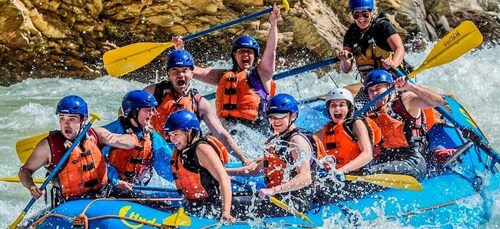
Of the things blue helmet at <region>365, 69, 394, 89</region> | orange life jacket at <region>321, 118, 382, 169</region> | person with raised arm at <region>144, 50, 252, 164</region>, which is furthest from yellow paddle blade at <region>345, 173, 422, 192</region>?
person with raised arm at <region>144, 50, 252, 164</region>

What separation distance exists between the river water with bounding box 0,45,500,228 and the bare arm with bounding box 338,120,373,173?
8.74ft

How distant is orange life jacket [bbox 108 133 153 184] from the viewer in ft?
17.4

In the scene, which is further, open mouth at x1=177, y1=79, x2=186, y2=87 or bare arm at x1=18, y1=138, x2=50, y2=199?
open mouth at x1=177, y1=79, x2=186, y2=87

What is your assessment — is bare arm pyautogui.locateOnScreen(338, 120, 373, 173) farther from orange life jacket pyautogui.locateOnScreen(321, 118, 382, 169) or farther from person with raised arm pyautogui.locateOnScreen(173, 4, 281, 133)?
person with raised arm pyautogui.locateOnScreen(173, 4, 281, 133)

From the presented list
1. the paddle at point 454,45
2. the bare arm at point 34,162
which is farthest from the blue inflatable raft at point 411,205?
the paddle at point 454,45

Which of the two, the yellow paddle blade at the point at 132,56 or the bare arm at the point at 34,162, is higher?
the yellow paddle blade at the point at 132,56

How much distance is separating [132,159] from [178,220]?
846 millimetres

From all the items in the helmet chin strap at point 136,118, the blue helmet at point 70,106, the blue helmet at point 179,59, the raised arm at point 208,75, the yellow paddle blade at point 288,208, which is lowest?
the yellow paddle blade at point 288,208

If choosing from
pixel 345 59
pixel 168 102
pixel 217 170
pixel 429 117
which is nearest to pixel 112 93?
pixel 345 59

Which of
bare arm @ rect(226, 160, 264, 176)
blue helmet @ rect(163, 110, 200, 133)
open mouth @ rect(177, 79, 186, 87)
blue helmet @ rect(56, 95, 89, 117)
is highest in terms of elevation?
open mouth @ rect(177, 79, 186, 87)

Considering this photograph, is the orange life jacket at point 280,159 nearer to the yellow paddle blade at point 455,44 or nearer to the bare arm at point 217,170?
the bare arm at point 217,170

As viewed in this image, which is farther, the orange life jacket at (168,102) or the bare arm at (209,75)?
the bare arm at (209,75)

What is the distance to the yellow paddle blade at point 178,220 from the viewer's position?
15.2 ft

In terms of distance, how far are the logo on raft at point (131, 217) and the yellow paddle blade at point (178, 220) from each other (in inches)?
3.3
